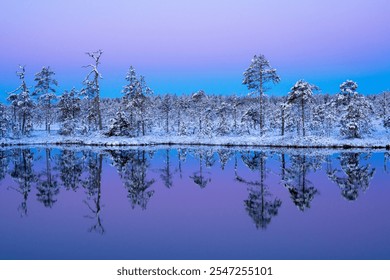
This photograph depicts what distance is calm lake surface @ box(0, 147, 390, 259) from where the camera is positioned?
28.9 feet

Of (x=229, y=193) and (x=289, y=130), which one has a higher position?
(x=289, y=130)

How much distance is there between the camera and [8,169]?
25016mm

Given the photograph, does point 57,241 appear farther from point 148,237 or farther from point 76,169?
point 76,169

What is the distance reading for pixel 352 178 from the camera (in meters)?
19.5

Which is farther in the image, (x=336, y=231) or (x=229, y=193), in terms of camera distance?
(x=229, y=193)

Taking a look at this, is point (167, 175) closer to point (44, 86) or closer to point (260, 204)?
point (260, 204)

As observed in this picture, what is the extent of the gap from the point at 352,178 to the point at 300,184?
3.39 metres

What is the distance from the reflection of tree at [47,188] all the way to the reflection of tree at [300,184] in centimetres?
882

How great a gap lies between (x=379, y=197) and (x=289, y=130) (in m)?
56.0

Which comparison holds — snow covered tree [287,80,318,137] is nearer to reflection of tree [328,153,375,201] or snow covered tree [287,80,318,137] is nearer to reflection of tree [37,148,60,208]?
reflection of tree [328,153,375,201]

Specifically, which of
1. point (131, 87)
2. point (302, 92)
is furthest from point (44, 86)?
point (302, 92)

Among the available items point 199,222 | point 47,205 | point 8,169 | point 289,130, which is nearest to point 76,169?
point 8,169
